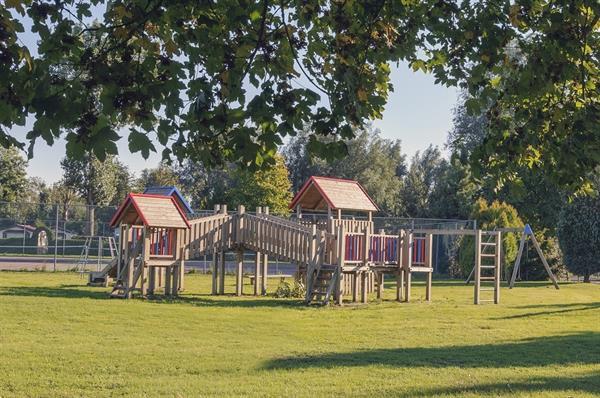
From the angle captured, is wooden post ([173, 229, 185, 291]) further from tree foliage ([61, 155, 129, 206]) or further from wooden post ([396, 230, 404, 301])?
tree foliage ([61, 155, 129, 206])

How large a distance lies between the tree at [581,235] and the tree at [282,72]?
25.9 m

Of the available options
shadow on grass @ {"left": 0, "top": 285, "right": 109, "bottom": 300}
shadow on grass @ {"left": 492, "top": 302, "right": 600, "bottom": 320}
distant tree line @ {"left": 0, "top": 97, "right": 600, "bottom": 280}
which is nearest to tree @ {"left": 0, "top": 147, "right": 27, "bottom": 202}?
distant tree line @ {"left": 0, "top": 97, "right": 600, "bottom": 280}

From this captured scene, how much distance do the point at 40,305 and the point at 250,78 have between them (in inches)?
446

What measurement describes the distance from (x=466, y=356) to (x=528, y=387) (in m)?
2.25

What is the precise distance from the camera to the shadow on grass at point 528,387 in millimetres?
8148

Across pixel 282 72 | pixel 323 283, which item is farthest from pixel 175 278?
pixel 282 72

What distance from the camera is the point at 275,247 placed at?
21.4 m

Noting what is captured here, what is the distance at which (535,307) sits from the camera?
19.8 m

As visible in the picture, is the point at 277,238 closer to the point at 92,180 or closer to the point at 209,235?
the point at 209,235

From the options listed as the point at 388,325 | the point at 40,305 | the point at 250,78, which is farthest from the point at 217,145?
the point at 40,305

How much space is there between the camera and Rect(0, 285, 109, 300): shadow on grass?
19.0 meters

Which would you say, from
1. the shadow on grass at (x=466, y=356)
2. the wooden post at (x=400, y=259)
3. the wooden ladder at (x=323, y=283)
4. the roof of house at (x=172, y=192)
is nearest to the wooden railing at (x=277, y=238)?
the wooden ladder at (x=323, y=283)

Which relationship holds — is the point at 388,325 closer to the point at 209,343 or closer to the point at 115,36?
the point at 209,343

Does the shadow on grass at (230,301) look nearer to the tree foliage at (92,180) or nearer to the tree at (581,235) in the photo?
the tree at (581,235)
